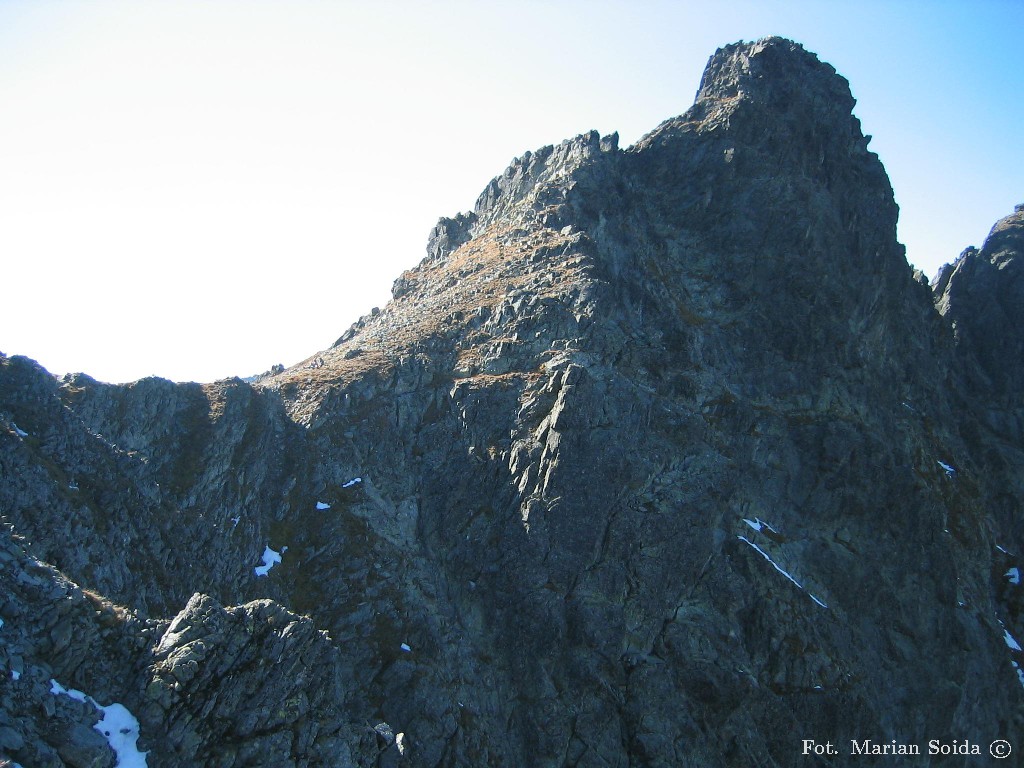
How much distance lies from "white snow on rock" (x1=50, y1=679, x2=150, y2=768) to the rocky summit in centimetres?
8

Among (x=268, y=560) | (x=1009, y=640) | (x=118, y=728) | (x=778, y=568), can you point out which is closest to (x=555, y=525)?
(x=778, y=568)

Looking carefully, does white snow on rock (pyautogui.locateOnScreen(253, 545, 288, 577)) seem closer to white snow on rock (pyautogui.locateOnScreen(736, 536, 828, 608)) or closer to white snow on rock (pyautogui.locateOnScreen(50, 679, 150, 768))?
white snow on rock (pyautogui.locateOnScreen(50, 679, 150, 768))

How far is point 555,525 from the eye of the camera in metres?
53.3

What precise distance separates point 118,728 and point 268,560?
26.0 metres

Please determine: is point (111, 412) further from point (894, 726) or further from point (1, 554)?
point (894, 726)

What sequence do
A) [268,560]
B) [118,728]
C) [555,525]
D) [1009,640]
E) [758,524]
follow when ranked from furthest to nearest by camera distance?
[1009,640]
[758,524]
[555,525]
[268,560]
[118,728]

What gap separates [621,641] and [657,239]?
48004 millimetres

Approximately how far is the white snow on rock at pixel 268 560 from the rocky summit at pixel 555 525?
30.0 inches

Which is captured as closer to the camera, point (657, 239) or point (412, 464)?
point (412, 464)

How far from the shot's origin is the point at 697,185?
283 feet

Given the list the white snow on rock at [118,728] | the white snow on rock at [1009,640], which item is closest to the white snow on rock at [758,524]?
the white snow on rock at [1009,640]

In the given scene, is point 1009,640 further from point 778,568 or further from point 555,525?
point 555,525

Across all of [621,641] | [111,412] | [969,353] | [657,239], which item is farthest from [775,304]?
[111,412]

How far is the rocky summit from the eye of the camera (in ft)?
95.3
